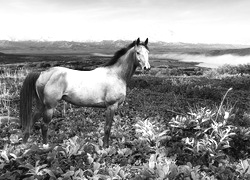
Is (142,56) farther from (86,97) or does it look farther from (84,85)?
(86,97)

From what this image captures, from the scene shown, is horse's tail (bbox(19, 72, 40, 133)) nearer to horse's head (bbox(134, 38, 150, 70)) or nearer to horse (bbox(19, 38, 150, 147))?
horse (bbox(19, 38, 150, 147))

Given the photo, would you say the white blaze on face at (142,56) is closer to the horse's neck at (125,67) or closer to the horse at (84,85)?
the horse at (84,85)

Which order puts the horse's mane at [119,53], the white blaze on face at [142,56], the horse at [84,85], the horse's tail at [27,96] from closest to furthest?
the white blaze on face at [142,56], the horse at [84,85], the horse's mane at [119,53], the horse's tail at [27,96]

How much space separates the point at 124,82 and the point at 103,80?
0.60 meters

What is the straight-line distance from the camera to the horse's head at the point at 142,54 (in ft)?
20.0

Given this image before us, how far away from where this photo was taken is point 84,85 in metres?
6.29

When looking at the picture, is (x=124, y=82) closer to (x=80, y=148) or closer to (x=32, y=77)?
(x=80, y=148)

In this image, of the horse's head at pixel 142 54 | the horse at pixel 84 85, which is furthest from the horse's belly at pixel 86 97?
the horse's head at pixel 142 54

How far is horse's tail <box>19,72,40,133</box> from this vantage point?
6684mm

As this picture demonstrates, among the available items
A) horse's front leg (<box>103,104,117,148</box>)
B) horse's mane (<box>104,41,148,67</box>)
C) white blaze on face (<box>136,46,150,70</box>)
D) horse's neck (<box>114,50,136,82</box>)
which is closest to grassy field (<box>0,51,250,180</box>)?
horse's front leg (<box>103,104,117,148</box>)

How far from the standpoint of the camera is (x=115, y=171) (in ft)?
18.0

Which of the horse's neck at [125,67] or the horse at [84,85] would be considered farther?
the horse's neck at [125,67]

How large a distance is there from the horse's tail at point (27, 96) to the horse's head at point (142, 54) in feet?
8.97

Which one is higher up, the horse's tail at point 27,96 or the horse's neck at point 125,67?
the horse's neck at point 125,67
